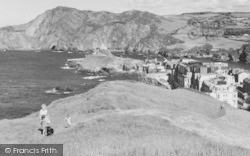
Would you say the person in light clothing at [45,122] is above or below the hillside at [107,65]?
above

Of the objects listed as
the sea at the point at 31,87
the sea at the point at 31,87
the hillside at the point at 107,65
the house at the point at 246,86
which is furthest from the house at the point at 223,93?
the hillside at the point at 107,65

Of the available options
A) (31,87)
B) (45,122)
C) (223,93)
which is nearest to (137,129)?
(45,122)

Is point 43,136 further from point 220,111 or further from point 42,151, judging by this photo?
point 220,111

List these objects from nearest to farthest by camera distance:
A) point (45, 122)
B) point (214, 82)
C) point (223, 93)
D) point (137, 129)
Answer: point (137, 129)
point (45, 122)
point (223, 93)
point (214, 82)

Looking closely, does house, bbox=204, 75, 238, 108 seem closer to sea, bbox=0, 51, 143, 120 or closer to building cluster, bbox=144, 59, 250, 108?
building cluster, bbox=144, 59, 250, 108

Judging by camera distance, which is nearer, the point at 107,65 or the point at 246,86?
the point at 246,86

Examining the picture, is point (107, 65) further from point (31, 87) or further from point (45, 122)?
point (45, 122)

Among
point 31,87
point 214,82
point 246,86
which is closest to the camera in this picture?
point 214,82

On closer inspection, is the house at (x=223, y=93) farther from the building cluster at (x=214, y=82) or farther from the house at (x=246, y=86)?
the house at (x=246, y=86)
